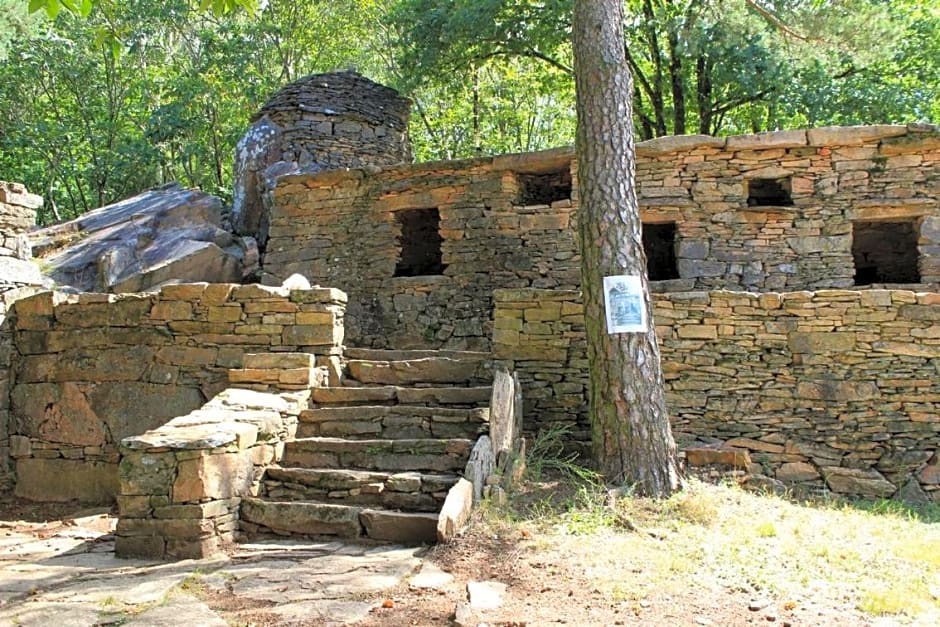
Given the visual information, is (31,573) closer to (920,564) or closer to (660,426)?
(660,426)

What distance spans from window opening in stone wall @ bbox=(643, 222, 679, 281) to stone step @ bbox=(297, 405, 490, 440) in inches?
238

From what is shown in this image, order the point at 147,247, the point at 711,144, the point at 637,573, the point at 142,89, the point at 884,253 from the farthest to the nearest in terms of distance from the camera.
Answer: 1. the point at 142,89
2. the point at 147,247
3. the point at 884,253
4. the point at 711,144
5. the point at 637,573

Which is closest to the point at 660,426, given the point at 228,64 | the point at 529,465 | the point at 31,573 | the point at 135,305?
the point at 529,465

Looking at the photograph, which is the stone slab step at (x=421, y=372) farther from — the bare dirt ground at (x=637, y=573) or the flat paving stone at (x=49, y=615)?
the flat paving stone at (x=49, y=615)

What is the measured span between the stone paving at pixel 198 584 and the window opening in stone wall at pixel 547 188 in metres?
6.84

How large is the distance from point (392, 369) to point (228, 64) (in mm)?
12970

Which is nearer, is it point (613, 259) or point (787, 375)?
point (613, 259)

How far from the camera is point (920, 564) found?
14.1 feet

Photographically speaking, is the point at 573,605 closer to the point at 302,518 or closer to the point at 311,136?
the point at 302,518

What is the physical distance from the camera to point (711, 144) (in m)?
9.50

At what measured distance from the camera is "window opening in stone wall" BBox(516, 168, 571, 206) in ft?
35.1

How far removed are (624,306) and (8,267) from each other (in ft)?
19.8

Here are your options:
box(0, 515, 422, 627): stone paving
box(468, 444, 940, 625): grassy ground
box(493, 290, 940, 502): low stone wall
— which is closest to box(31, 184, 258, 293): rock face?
box(493, 290, 940, 502): low stone wall

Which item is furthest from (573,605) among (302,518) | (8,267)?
(8,267)
